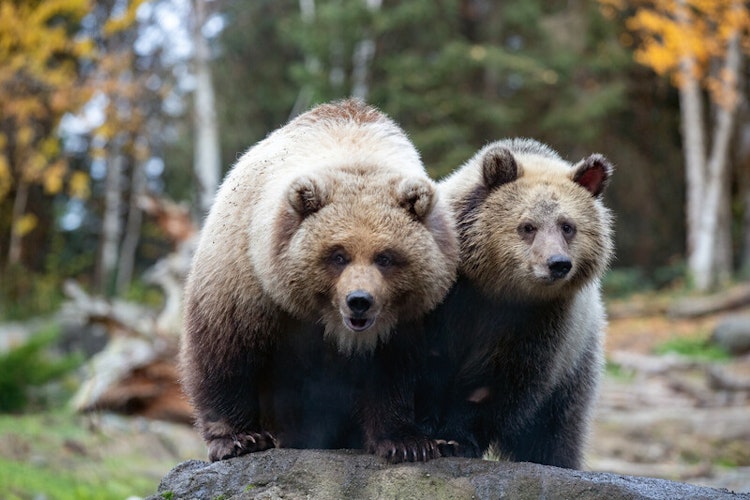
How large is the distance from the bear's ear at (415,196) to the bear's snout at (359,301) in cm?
58

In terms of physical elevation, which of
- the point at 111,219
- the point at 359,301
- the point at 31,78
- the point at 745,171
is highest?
the point at 31,78

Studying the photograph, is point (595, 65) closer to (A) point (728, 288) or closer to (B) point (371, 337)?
(A) point (728, 288)

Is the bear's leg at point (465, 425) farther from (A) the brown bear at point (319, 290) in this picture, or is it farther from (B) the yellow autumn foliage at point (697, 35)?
(B) the yellow autumn foliage at point (697, 35)

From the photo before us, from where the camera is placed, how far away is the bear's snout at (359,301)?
4266mm

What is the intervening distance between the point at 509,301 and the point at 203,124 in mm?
10393

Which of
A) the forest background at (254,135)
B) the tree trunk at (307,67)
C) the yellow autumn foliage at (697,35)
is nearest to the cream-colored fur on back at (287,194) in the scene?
the forest background at (254,135)

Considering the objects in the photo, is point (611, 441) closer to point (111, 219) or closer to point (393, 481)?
point (393, 481)

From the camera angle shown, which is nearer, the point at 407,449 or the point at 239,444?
the point at 407,449

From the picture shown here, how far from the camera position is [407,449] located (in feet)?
15.5

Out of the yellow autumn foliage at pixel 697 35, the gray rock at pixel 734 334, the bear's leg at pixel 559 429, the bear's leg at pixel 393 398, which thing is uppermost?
the yellow autumn foliage at pixel 697 35

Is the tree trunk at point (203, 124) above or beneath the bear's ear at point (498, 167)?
above

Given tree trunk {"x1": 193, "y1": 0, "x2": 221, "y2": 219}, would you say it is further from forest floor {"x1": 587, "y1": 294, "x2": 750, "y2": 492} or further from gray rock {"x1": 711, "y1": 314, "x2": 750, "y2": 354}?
gray rock {"x1": 711, "y1": 314, "x2": 750, "y2": 354}

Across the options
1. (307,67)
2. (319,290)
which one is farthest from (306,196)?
(307,67)

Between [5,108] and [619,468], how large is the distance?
11590mm
